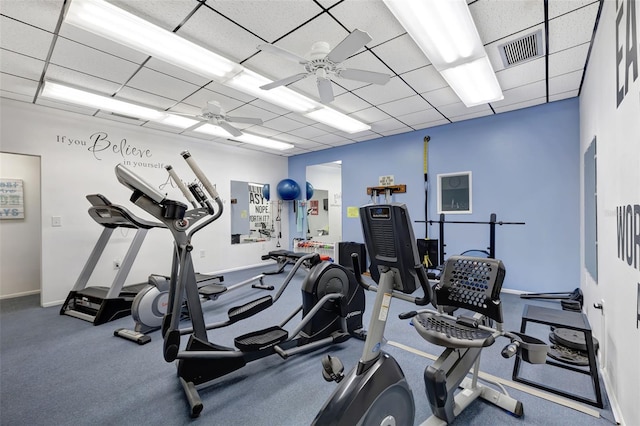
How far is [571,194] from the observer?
390 cm

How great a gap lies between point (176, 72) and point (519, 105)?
459 centimetres

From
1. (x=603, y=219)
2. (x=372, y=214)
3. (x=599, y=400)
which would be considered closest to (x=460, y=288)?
(x=372, y=214)

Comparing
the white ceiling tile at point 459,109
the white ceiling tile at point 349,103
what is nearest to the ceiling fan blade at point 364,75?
the white ceiling tile at point 349,103

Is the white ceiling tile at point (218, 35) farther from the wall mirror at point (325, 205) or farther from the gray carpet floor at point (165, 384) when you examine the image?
the wall mirror at point (325, 205)

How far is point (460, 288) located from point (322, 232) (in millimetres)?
7026

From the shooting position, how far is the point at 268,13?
7.11ft

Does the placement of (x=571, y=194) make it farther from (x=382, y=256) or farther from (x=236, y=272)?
(x=236, y=272)

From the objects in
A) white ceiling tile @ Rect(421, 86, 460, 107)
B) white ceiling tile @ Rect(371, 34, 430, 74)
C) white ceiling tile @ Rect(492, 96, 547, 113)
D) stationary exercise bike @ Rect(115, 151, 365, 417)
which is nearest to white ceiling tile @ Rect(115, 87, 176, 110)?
stationary exercise bike @ Rect(115, 151, 365, 417)

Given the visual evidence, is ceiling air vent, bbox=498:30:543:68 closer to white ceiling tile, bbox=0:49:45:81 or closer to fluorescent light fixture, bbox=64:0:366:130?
fluorescent light fixture, bbox=64:0:366:130

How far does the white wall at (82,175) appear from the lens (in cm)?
401

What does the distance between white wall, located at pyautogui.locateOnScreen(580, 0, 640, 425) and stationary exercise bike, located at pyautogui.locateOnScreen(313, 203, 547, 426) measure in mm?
557

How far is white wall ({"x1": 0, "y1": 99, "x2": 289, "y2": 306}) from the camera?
4.01 metres

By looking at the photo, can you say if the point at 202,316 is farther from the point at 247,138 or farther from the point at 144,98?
the point at 247,138

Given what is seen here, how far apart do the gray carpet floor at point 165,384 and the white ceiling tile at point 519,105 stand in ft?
9.83
